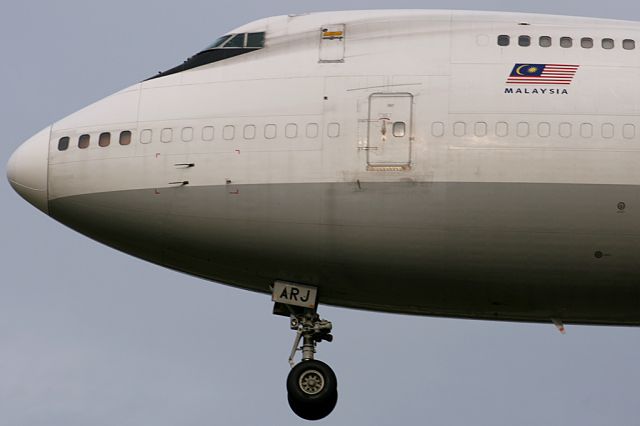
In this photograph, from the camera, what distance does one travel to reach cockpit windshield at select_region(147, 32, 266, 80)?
44.4m

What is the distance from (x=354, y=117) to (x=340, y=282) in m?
3.59

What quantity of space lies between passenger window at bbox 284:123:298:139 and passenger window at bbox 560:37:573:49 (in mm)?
5957

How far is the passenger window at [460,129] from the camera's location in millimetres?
41594

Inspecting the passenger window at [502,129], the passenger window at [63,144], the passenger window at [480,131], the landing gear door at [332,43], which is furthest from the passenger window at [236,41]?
the passenger window at [502,129]

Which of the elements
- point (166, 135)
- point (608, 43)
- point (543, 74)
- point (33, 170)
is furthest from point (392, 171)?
point (33, 170)

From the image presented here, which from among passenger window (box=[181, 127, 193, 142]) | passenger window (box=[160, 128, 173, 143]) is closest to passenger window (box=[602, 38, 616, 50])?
passenger window (box=[181, 127, 193, 142])

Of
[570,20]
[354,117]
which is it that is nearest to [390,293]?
[354,117]

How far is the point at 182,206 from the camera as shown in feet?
140

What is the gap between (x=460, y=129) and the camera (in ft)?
137

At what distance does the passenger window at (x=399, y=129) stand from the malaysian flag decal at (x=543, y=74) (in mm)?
2449

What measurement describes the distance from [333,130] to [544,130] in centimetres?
439

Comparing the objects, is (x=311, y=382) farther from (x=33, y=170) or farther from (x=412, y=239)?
(x=33, y=170)

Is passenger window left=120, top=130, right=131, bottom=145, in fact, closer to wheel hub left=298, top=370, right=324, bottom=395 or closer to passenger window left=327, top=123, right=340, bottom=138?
passenger window left=327, top=123, right=340, bottom=138

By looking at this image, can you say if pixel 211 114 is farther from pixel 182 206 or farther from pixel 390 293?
pixel 390 293
